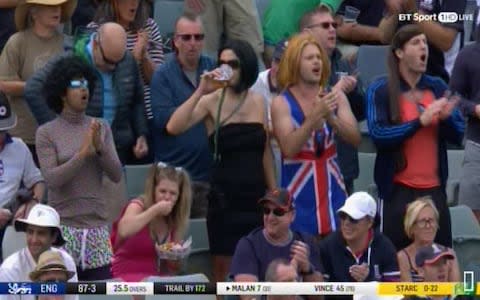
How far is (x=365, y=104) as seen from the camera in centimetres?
1212

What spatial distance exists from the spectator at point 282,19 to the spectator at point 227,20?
0.31 metres

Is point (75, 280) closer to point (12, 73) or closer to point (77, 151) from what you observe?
point (77, 151)

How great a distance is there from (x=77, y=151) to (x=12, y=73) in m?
1.33

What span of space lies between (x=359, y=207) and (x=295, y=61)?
117 centimetres

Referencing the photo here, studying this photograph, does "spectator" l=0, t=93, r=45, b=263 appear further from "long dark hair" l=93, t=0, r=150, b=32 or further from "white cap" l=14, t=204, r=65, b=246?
"long dark hair" l=93, t=0, r=150, b=32

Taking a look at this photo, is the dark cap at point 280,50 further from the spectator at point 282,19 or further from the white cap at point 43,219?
the white cap at point 43,219

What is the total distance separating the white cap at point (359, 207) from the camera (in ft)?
35.8

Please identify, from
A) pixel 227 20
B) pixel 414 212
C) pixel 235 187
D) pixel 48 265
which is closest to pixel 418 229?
pixel 414 212

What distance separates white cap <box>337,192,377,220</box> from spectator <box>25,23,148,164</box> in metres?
1.86

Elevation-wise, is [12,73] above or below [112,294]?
above

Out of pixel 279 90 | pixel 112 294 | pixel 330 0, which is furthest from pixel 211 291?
pixel 330 0

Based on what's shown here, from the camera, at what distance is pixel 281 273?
33.5 ft

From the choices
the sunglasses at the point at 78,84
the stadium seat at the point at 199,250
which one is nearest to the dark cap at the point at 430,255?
the stadium seat at the point at 199,250

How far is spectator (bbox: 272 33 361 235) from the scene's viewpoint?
37.4 feet
